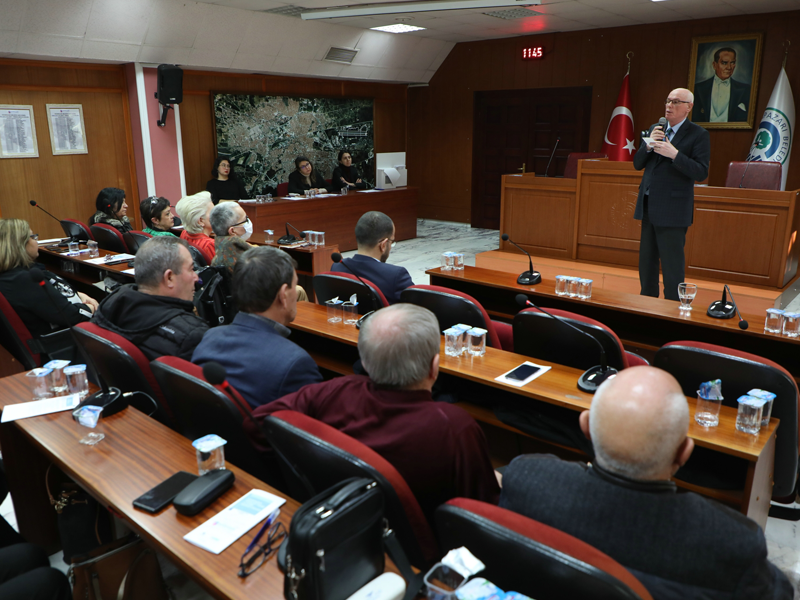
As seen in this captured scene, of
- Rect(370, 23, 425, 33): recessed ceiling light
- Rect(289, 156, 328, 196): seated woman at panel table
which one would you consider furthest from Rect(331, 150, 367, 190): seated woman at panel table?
Rect(370, 23, 425, 33): recessed ceiling light

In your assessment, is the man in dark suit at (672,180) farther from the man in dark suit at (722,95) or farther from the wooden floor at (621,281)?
the man in dark suit at (722,95)

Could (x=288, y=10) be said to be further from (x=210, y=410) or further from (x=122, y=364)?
(x=210, y=410)

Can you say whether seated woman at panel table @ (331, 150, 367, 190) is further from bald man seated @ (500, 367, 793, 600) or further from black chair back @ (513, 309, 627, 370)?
bald man seated @ (500, 367, 793, 600)

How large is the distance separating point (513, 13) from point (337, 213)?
343 cm

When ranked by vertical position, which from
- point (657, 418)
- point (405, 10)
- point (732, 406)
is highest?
point (405, 10)

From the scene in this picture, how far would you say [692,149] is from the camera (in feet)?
13.3

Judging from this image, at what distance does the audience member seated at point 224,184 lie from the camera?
26.0ft

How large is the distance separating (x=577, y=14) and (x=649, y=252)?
15.5ft

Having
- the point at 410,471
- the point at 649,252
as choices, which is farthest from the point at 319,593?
the point at 649,252

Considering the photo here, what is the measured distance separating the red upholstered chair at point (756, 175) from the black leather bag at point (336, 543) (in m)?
5.78

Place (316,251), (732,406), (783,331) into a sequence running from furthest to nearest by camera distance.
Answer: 1. (316,251)
2. (783,331)
3. (732,406)

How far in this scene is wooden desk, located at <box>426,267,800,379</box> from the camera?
2900 millimetres

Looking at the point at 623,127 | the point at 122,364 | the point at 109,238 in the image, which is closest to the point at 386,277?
the point at 122,364

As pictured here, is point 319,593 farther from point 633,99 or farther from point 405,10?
point 633,99
